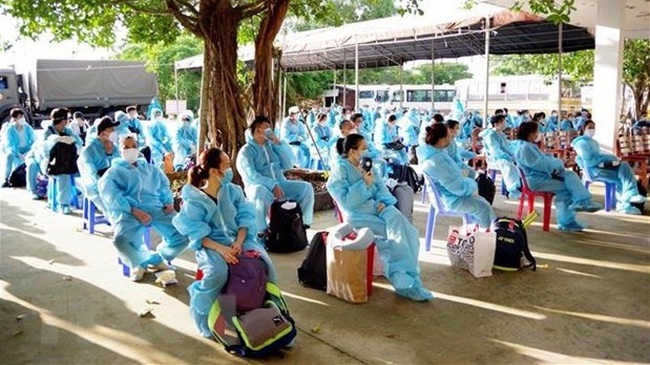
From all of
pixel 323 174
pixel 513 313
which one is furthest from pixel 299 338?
pixel 323 174

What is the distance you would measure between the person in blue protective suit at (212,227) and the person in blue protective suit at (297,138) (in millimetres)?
6600

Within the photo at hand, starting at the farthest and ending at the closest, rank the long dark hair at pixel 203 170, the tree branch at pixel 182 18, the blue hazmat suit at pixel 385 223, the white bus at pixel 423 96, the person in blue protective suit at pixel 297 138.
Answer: the white bus at pixel 423 96, the person in blue protective suit at pixel 297 138, the tree branch at pixel 182 18, the blue hazmat suit at pixel 385 223, the long dark hair at pixel 203 170

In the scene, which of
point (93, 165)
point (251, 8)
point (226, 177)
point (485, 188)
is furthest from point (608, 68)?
point (93, 165)

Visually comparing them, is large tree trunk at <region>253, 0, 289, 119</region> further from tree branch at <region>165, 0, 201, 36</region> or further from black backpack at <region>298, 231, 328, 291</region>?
black backpack at <region>298, 231, 328, 291</region>

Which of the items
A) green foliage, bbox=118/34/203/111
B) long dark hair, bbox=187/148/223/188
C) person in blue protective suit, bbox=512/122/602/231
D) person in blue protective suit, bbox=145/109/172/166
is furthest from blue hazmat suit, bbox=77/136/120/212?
green foliage, bbox=118/34/203/111

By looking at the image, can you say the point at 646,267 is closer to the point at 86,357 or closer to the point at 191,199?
the point at 191,199

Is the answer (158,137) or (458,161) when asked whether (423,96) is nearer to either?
(158,137)

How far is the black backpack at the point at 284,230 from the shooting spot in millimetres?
5473

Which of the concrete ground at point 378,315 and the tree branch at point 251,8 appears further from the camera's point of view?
the tree branch at point 251,8

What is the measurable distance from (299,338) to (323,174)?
4.99 meters

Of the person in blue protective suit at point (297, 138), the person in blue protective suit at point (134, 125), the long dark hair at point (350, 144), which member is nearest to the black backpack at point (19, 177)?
the person in blue protective suit at point (134, 125)

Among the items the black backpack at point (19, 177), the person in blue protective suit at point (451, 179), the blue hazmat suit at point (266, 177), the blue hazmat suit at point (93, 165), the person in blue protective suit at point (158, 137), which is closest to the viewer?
the person in blue protective suit at point (451, 179)

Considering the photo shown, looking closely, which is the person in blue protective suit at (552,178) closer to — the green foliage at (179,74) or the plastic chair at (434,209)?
the plastic chair at (434,209)

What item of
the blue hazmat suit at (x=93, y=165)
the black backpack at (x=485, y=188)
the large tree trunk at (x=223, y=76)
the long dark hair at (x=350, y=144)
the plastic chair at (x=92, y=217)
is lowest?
the plastic chair at (x=92, y=217)
